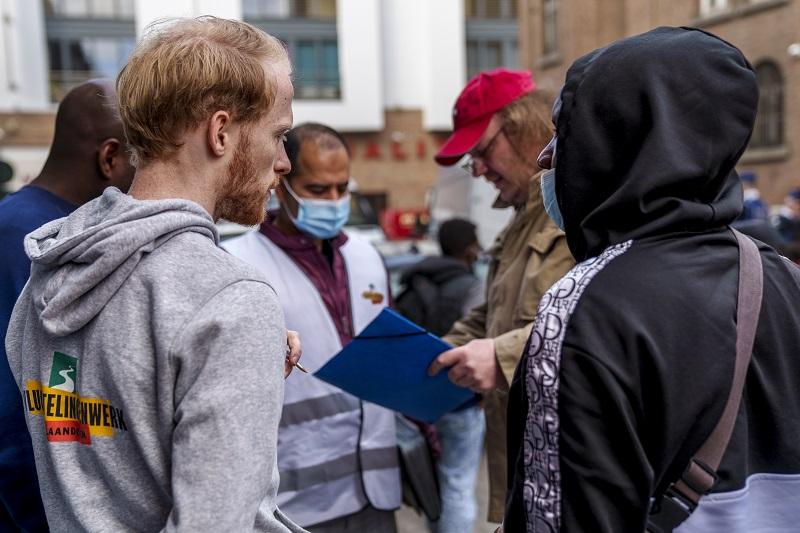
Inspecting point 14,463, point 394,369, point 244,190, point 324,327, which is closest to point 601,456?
point 244,190

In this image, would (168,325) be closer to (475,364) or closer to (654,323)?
(654,323)

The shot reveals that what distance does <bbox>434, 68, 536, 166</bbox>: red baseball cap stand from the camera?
2605mm

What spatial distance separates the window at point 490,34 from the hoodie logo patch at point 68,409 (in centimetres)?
2841

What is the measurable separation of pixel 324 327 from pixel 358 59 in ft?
80.9

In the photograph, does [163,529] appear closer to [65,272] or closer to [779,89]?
[65,272]

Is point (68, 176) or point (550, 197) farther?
point (68, 176)

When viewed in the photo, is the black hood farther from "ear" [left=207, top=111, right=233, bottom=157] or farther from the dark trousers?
the dark trousers

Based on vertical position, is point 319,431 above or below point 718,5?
below

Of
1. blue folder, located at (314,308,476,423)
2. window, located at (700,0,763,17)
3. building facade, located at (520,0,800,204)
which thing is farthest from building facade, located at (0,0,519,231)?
blue folder, located at (314,308,476,423)

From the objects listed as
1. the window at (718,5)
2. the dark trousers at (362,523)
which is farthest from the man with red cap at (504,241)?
the window at (718,5)

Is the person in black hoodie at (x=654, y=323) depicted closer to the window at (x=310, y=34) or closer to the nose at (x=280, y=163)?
the nose at (x=280, y=163)

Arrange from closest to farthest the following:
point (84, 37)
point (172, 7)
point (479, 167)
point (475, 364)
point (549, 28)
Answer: point (475, 364) < point (479, 167) < point (549, 28) < point (172, 7) < point (84, 37)

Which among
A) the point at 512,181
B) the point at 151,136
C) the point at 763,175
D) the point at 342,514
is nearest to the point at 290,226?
the point at 512,181

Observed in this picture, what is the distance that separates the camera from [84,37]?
25625mm
